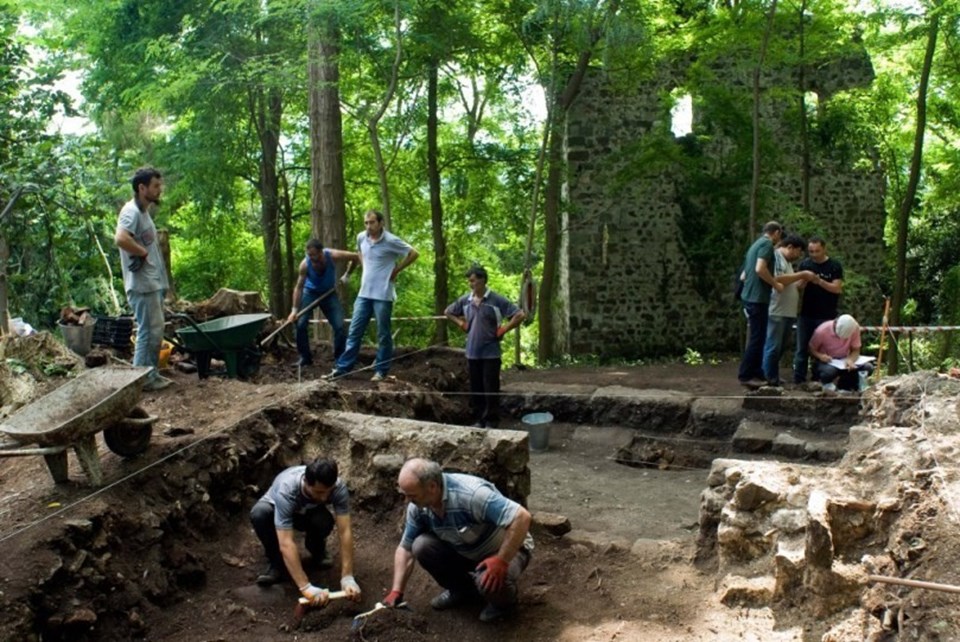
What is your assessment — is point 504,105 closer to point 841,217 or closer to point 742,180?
point 742,180

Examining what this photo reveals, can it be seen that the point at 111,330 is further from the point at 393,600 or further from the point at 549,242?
the point at 549,242

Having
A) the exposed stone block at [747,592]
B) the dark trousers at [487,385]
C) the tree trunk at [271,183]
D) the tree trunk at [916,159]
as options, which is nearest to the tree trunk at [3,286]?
the dark trousers at [487,385]

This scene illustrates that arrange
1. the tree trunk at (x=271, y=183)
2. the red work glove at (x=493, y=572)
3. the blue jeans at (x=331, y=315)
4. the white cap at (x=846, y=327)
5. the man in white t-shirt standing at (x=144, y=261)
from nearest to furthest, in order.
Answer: the red work glove at (x=493, y=572) → the man in white t-shirt standing at (x=144, y=261) → the white cap at (x=846, y=327) → the blue jeans at (x=331, y=315) → the tree trunk at (x=271, y=183)

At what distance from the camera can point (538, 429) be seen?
350 inches

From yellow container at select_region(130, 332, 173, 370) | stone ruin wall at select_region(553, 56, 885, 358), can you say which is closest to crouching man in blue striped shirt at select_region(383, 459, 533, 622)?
→ yellow container at select_region(130, 332, 173, 370)

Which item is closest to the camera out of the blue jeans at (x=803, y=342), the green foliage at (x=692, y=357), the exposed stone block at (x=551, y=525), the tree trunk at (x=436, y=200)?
the exposed stone block at (x=551, y=525)

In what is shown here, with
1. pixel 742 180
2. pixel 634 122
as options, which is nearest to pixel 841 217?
pixel 742 180

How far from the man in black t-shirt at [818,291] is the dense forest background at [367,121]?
496 cm

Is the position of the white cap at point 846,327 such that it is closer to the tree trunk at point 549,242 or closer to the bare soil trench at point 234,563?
the bare soil trench at point 234,563

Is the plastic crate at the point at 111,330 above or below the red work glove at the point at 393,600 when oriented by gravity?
above

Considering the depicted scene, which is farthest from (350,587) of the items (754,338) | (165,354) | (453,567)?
(754,338)

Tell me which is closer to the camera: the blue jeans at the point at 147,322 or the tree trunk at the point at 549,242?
the blue jeans at the point at 147,322

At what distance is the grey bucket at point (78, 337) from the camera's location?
7988 mm

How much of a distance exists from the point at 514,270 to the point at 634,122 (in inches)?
259
